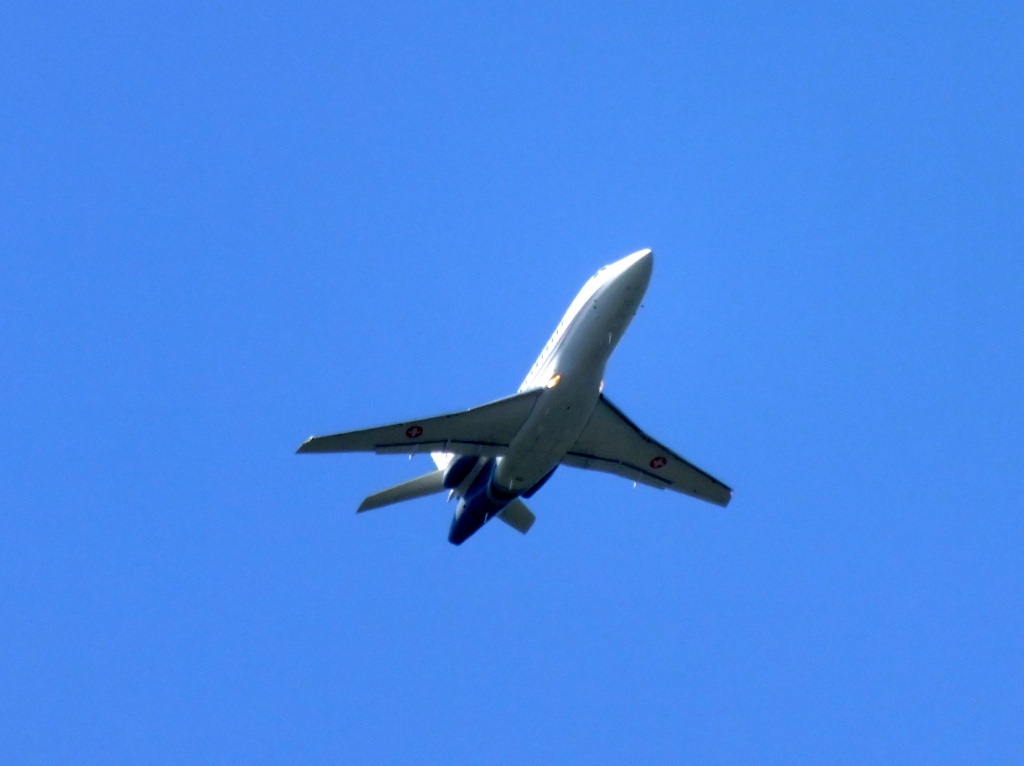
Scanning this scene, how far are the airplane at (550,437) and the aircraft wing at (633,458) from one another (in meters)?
0.04

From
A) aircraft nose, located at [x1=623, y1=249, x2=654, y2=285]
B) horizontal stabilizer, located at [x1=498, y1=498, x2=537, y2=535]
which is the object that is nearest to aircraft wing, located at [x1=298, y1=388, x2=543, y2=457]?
horizontal stabilizer, located at [x1=498, y1=498, x2=537, y2=535]

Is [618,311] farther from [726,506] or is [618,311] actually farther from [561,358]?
[726,506]

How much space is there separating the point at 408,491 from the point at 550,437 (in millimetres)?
7037

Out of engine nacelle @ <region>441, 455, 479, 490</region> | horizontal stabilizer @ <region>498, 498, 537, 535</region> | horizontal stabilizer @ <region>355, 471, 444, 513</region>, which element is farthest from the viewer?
horizontal stabilizer @ <region>498, 498, 537, 535</region>

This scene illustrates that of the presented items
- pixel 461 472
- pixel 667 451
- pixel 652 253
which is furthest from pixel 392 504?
pixel 652 253

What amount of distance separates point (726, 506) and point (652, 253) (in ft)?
42.6

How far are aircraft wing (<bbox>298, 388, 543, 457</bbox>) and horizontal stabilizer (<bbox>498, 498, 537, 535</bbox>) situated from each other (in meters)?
5.24

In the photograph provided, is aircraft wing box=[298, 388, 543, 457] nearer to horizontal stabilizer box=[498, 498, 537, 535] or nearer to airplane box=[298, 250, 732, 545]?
airplane box=[298, 250, 732, 545]

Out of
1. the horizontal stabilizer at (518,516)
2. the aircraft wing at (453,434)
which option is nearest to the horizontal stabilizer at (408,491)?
the aircraft wing at (453,434)

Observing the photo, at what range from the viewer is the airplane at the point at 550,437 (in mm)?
48969

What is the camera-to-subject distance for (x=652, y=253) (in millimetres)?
48781

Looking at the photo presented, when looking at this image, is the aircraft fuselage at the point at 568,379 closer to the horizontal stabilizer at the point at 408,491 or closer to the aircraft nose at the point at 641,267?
the aircraft nose at the point at 641,267

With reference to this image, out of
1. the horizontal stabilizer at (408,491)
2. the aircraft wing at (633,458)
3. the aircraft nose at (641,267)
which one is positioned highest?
the aircraft nose at (641,267)

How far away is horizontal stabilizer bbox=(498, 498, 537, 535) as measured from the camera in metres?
56.8
